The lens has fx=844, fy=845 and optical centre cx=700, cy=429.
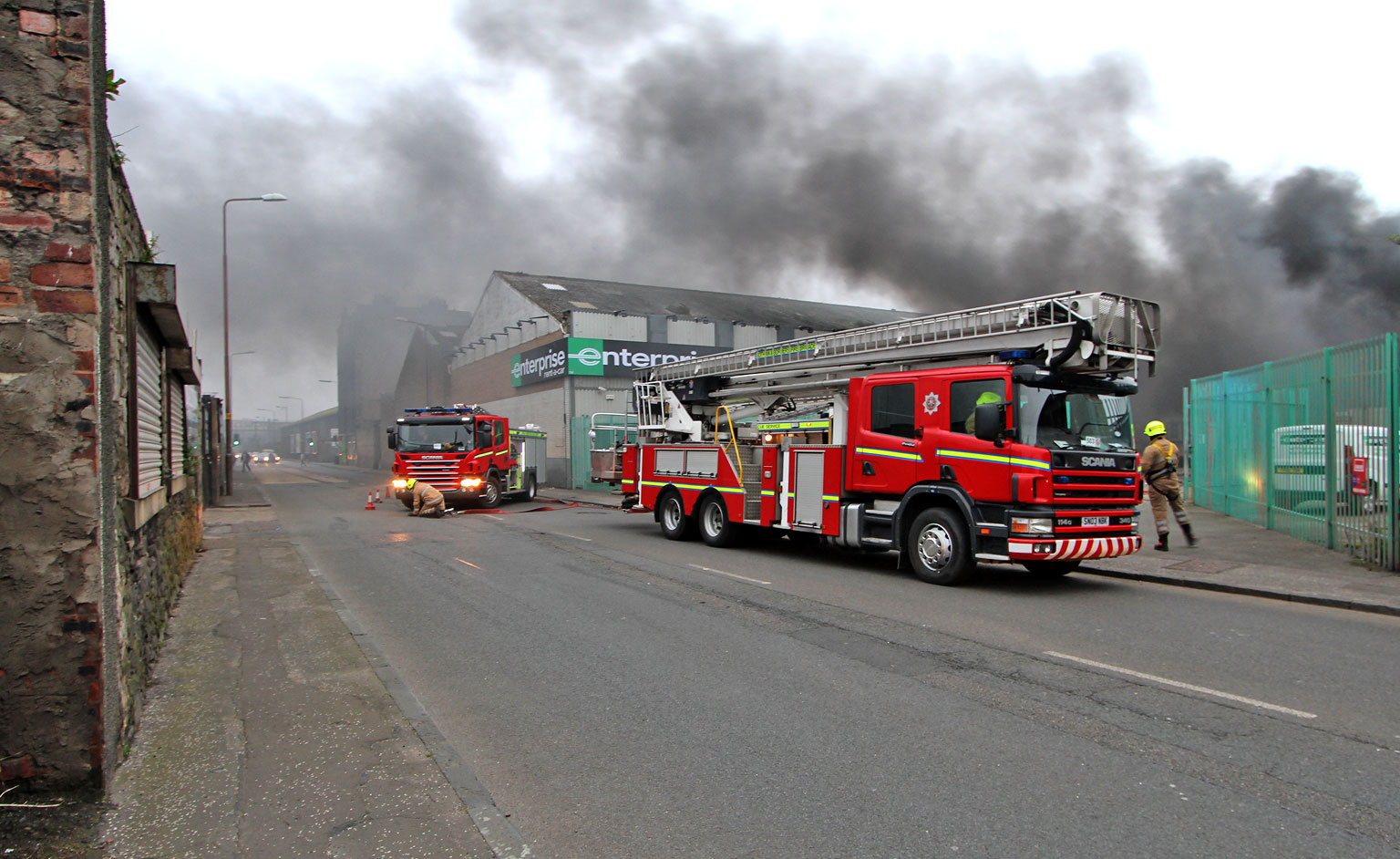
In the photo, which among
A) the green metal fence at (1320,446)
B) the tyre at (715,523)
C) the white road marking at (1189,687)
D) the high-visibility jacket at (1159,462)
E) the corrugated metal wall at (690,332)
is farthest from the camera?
the corrugated metal wall at (690,332)

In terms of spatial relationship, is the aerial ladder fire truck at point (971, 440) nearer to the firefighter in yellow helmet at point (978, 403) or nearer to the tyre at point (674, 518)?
the firefighter in yellow helmet at point (978, 403)

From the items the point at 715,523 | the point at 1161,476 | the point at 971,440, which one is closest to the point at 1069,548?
the point at 971,440

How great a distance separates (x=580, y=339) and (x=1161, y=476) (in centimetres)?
2172

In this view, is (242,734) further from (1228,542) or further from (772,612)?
(1228,542)

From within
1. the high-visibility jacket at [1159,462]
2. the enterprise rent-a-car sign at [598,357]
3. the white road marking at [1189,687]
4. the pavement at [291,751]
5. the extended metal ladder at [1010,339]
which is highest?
the enterprise rent-a-car sign at [598,357]

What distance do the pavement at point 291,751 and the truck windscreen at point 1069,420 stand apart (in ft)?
7.09

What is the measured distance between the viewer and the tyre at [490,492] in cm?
2113

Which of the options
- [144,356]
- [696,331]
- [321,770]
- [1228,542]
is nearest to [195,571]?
[144,356]

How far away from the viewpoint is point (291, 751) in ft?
13.7

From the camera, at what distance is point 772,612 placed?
25.1ft

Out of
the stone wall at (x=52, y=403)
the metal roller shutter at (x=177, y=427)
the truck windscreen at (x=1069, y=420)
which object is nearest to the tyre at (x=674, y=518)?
the truck windscreen at (x=1069, y=420)

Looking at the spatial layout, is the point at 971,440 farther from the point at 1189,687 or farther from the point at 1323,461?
the point at 1323,461

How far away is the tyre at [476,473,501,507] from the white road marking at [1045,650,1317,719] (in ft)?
55.3

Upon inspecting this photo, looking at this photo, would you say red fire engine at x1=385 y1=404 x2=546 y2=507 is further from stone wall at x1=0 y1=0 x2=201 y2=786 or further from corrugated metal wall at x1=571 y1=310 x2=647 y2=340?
stone wall at x1=0 y1=0 x2=201 y2=786
